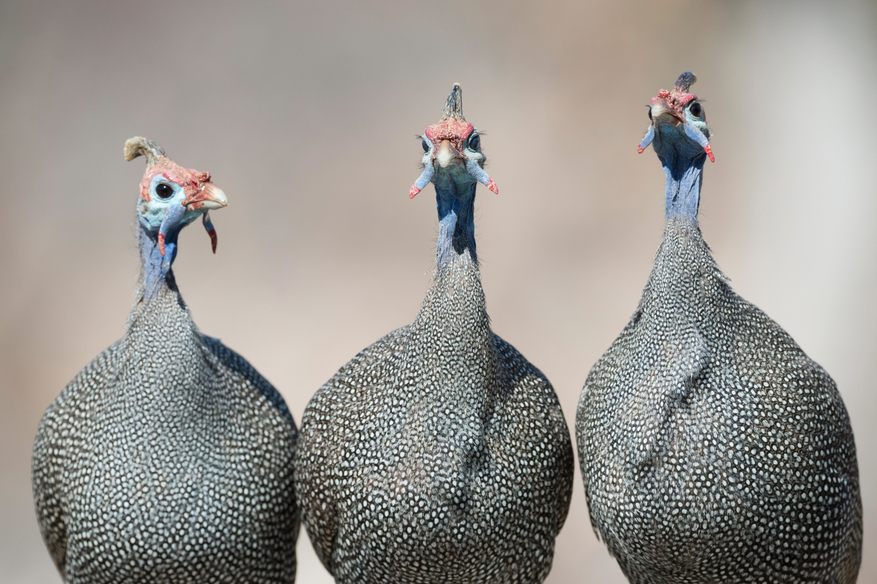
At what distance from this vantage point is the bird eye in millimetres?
3408

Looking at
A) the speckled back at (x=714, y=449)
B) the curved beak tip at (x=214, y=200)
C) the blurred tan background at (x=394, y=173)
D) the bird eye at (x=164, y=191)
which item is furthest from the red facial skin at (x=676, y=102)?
the blurred tan background at (x=394, y=173)

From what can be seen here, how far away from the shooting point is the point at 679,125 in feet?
10.3

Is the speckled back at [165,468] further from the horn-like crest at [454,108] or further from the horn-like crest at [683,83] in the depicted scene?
the horn-like crest at [683,83]

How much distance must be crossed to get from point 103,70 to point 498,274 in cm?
280

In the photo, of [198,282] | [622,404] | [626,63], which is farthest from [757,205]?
[198,282]

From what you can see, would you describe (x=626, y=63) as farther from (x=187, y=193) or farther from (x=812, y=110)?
(x=187, y=193)

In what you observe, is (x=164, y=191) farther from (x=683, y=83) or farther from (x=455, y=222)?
(x=683, y=83)

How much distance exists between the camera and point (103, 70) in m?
5.59

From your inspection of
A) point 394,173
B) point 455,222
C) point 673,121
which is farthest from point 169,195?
point 394,173

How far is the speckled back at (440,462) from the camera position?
10.2ft

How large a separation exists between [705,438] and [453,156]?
4.16 feet

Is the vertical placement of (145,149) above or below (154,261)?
above

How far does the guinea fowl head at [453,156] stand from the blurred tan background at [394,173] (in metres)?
2.59

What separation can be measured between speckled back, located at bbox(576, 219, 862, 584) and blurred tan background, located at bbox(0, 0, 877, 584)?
94.4 inches
